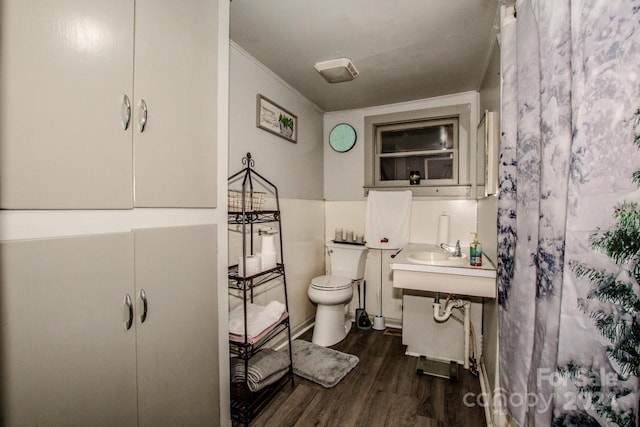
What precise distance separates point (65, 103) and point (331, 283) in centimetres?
214

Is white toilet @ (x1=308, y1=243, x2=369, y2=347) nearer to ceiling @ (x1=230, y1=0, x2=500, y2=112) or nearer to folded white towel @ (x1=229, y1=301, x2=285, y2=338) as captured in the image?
folded white towel @ (x1=229, y1=301, x2=285, y2=338)

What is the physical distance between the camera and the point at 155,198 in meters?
1.09

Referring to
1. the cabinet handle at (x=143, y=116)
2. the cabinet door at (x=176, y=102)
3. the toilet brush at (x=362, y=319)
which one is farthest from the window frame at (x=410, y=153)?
the cabinet handle at (x=143, y=116)

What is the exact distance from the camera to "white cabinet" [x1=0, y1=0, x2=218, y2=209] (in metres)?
0.73

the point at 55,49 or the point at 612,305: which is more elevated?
the point at 55,49

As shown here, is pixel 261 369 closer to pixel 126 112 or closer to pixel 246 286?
pixel 246 286

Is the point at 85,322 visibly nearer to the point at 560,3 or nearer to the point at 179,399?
the point at 179,399

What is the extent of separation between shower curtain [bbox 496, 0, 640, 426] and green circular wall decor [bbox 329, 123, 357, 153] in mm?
2078

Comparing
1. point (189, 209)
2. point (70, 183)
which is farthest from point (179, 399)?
point (70, 183)

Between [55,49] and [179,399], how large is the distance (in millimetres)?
1293

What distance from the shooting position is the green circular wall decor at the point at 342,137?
3.15 m

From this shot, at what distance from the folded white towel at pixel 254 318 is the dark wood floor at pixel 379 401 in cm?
49

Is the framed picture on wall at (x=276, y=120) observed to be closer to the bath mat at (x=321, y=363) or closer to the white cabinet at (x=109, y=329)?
Answer: the white cabinet at (x=109, y=329)

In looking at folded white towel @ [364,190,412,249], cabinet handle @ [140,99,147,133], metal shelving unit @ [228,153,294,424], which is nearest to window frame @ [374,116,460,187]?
folded white towel @ [364,190,412,249]
